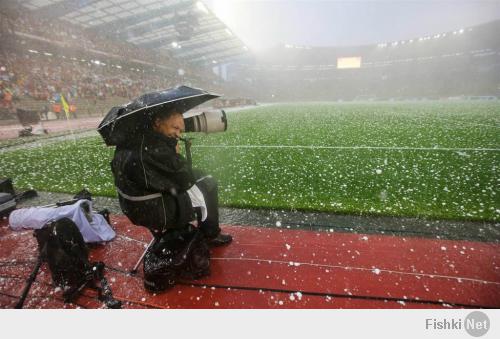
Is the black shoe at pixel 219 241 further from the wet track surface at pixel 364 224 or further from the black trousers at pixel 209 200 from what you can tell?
the wet track surface at pixel 364 224

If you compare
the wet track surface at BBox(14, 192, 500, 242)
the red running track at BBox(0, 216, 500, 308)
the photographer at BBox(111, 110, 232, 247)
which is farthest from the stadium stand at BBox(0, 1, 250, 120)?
the photographer at BBox(111, 110, 232, 247)

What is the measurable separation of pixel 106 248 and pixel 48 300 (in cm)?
74

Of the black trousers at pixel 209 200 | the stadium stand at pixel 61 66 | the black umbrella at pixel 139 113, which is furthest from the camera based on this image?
the stadium stand at pixel 61 66

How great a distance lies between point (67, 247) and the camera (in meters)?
2.21

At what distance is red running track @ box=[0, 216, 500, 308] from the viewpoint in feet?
6.76

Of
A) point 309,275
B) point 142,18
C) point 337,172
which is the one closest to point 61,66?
point 142,18

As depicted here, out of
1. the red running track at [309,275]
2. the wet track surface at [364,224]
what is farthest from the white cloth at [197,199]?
the wet track surface at [364,224]

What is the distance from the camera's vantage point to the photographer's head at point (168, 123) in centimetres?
198

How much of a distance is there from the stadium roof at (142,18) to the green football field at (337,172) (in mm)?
19179

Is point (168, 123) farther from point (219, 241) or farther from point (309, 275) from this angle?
point (309, 275)

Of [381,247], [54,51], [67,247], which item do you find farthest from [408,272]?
[54,51]
